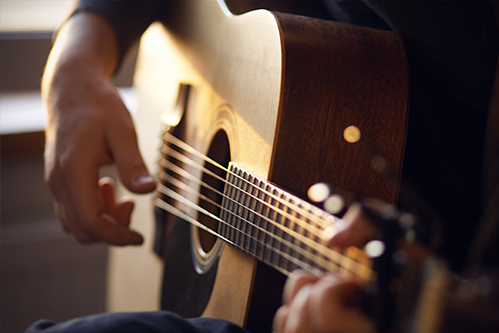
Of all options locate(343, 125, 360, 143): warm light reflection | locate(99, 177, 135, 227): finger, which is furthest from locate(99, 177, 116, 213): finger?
A: locate(343, 125, 360, 143): warm light reflection

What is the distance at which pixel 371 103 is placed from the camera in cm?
61

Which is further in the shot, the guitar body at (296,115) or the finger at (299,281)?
the guitar body at (296,115)

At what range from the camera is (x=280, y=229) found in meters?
0.51

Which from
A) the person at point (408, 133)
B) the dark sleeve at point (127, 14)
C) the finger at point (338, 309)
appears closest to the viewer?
the finger at point (338, 309)

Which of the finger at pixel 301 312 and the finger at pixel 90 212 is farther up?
the finger at pixel 301 312

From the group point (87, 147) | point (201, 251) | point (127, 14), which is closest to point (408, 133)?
point (201, 251)

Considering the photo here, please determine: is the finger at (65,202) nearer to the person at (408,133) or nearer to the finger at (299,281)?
the person at (408,133)

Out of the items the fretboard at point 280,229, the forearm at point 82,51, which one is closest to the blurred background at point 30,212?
the forearm at point 82,51

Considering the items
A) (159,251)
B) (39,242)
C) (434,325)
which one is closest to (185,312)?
(159,251)

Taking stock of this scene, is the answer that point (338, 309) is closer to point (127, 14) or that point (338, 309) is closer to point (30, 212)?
point (127, 14)

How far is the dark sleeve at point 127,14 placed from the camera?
99 cm

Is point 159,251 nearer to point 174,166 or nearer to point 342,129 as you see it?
point 174,166

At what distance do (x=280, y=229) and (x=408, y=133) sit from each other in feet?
0.88

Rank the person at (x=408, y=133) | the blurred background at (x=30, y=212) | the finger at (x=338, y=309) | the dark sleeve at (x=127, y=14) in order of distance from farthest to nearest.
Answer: the blurred background at (x=30, y=212) → the dark sleeve at (x=127, y=14) → the person at (x=408, y=133) → the finger at (x=338, y=309)
